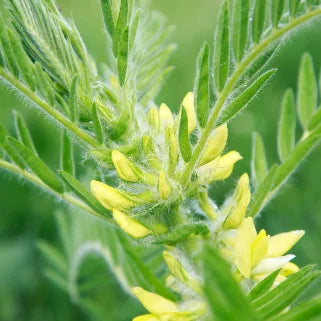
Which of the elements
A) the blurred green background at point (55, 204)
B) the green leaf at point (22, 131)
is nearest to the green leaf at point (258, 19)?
the green leaf at point (22, 131)

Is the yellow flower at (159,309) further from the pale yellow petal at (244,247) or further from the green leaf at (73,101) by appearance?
the green leaf at (73,101)

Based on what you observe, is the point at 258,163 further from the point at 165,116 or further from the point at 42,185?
the point at 42,185

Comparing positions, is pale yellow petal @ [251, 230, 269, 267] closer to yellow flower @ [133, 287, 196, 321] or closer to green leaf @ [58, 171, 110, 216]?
yellow flower @ [133, 287, 196, 321]

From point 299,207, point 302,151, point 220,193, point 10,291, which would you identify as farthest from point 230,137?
point 302,151

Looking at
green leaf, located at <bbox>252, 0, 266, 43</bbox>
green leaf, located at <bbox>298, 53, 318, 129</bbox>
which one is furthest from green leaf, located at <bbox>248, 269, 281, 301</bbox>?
green leaf, located at <bbox>298, 53, 318, 129</bbox>

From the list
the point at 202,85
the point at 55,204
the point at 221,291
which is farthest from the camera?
the point at 55,204

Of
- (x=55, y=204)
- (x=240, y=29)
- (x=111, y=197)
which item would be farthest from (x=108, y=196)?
(x=55, y=204)
